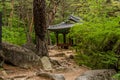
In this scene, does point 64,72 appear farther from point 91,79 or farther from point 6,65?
point 91,79

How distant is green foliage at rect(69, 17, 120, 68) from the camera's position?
31.7 ft

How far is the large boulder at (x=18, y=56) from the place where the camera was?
11209mm

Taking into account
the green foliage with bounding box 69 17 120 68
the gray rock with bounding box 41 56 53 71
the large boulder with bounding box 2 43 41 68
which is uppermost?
the green foliage with bounding box 69 17 120 68

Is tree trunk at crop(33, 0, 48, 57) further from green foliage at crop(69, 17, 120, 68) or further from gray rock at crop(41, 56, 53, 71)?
green foliage at crop(69, 17, 120, 68)

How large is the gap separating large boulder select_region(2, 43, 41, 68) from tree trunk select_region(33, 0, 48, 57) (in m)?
1.06

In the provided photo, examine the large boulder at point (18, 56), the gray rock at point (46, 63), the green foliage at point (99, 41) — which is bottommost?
the gray rock at point (46, 63)

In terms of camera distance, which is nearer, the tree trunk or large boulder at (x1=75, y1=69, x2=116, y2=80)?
large boulder at (x1=75, y1=69, x2=116, y2=80)

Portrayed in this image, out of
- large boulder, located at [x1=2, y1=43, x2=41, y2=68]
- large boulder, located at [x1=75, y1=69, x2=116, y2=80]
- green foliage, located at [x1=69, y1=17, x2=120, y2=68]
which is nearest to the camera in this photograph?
large boulder, located at [x1=75, y1=69, x2=116, y2=80]

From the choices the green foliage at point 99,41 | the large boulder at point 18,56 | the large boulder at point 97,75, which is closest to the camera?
the large boulder at point 97,75

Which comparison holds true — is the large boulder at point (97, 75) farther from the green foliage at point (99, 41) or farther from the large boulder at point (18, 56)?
the large boulder at point (18, 56)

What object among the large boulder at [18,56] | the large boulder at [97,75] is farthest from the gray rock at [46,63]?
the large boulder at [97,75]

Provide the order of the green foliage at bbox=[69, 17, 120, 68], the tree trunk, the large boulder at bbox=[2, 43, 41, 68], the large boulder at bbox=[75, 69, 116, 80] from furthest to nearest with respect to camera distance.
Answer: the tree trunk, the large boulder at bbox=[2, 43, 41, 68], the green foliage at bbox=[69, 17, 120, 68], the large boulder at bbox=[75, 69, 116, 80]

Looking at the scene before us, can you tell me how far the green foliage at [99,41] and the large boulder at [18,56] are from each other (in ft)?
7.09

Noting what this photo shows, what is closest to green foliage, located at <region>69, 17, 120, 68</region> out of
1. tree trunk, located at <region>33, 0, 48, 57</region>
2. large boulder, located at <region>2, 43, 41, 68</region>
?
tree trunk, located at <region>33, 0, 48, 57</region>
